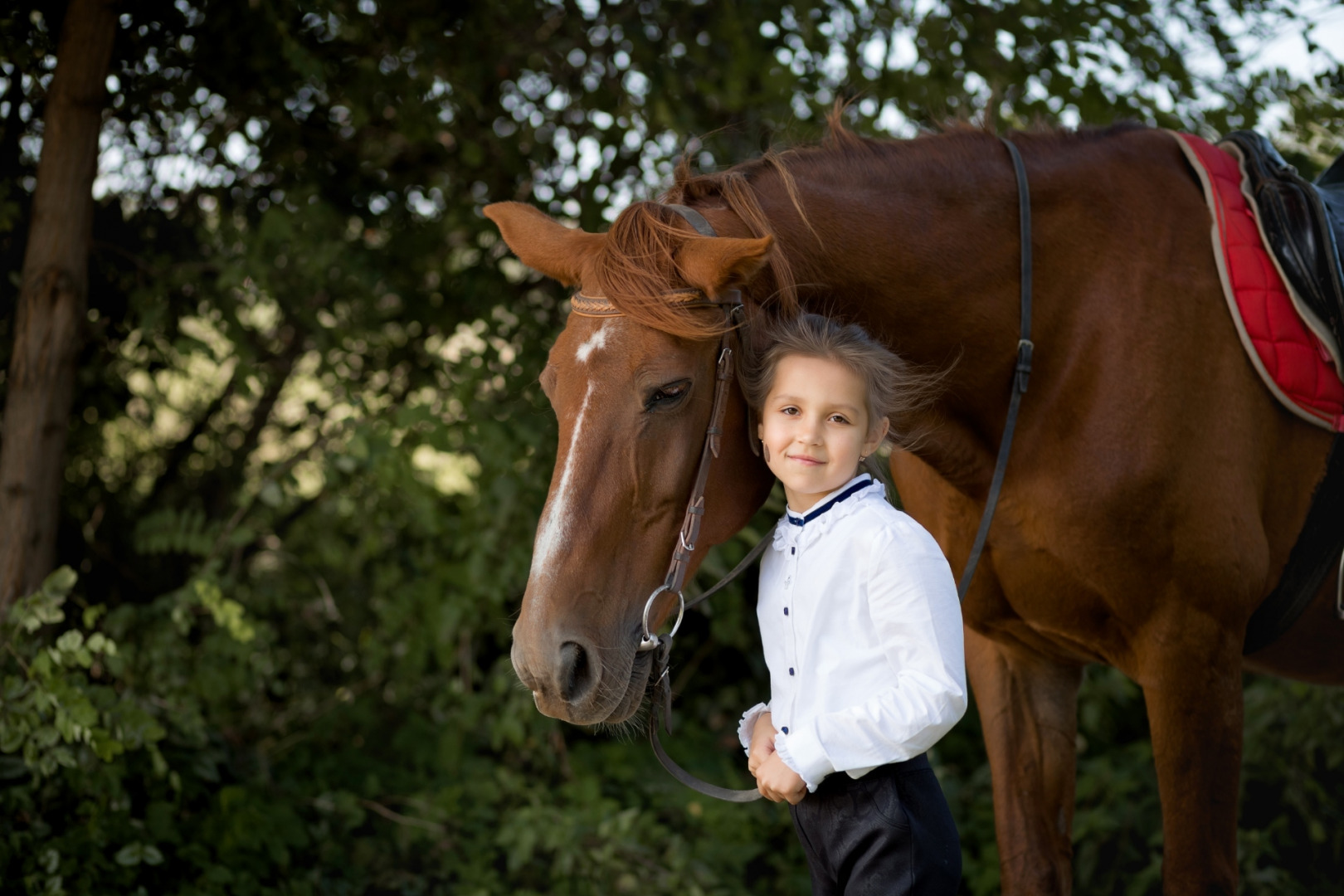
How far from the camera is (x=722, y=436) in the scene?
1645mm

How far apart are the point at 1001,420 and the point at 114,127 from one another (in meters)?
3.09

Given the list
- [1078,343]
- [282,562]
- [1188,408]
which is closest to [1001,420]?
[1078,343]

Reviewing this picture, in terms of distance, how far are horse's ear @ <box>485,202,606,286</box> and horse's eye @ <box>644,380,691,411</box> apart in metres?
0.30

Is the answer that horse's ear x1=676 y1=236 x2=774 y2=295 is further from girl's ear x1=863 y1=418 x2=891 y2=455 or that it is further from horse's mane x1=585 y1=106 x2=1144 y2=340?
girl's ear x1=863 y1=418 x2=891 y2=455

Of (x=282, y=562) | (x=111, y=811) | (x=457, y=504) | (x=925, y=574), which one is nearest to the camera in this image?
(x=925, y=574)

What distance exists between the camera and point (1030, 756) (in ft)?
7.94

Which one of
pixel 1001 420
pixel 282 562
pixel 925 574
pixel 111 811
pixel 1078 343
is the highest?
pixel 1078 343

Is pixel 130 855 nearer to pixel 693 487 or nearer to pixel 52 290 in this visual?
pixel 52 290

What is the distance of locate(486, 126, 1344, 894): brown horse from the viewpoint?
6.10 ft

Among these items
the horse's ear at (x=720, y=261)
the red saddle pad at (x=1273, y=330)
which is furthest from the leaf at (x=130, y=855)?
the red saddle pad at (x=1273, y=330)

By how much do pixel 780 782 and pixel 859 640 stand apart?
22cm

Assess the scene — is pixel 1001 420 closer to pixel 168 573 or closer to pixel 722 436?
pixel 722 436

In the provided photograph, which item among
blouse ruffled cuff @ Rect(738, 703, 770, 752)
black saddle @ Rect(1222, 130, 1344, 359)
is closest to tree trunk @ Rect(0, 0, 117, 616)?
blouse ruffled cuff @ Rect(738, 703, 770, 752)

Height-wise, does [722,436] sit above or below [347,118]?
below
